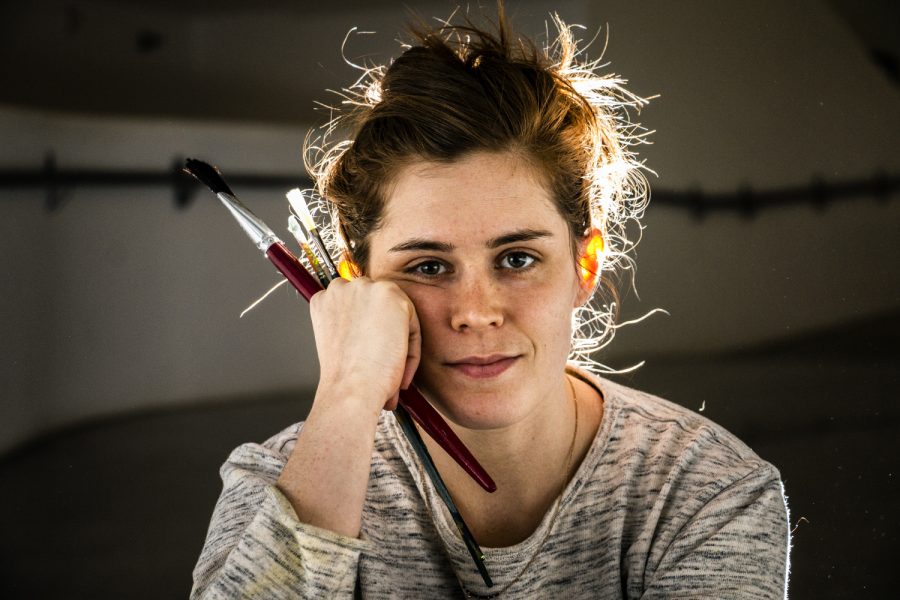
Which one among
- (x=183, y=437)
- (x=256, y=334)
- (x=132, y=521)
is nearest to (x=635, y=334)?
(x=256, y=334)

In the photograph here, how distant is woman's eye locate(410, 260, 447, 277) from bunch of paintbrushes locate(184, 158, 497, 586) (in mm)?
95

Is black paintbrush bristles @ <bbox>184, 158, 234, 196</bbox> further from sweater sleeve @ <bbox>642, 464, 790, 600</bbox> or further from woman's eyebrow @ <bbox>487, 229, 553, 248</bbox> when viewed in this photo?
sweater sleeve @ <bbox>642, 464, 790, 600</bbox>

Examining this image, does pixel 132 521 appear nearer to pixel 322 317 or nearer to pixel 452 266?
pixel 322 317

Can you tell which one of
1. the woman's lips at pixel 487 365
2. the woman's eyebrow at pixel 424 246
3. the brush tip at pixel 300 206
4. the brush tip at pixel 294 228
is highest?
the brush tip at pixel 300 206

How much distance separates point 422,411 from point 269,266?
670 mm

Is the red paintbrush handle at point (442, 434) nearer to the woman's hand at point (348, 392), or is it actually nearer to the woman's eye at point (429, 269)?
the woman's hand at point (348, 392)

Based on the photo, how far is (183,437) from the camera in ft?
5.56

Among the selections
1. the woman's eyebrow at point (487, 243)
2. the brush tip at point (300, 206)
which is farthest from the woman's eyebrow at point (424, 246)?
the brush tip at point (300, 206)

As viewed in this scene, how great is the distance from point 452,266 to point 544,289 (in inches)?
4.2

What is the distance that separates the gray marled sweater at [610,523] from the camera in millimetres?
1083

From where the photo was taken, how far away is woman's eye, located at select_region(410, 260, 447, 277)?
1131 millimetres

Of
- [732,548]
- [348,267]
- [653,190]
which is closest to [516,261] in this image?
[348,267]

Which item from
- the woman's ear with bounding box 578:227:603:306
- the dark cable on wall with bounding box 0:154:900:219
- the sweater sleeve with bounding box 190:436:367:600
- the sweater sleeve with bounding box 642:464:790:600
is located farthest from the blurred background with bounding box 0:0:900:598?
the sweater sleeve with bounding box 190:436:367:600

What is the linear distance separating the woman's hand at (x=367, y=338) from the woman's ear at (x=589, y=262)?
24 cm
